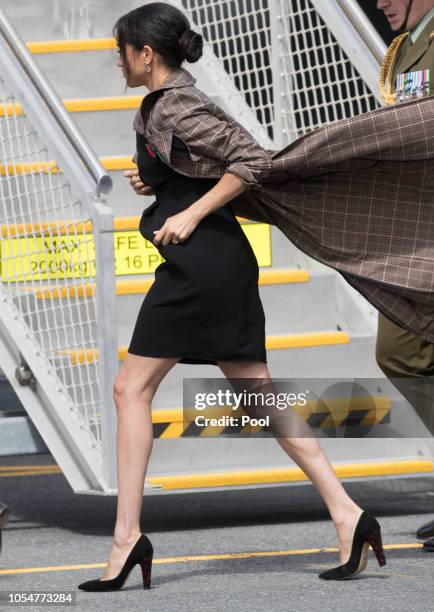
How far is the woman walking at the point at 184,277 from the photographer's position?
4.79 meters

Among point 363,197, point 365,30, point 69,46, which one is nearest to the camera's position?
point 363,197

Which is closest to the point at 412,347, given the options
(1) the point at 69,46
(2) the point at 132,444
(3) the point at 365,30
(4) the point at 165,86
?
(2) the point at 132,444

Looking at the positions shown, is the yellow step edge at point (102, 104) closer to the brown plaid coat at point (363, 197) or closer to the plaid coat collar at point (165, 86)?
the brown plaid coat at point (363, 197)

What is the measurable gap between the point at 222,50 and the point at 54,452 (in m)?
3.33

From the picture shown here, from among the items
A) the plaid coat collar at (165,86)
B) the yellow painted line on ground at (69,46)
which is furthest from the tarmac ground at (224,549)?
the yellow painted line on ground at (69,46)

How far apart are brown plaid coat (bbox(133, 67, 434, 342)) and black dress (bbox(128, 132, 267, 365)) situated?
10cm

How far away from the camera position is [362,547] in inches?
192

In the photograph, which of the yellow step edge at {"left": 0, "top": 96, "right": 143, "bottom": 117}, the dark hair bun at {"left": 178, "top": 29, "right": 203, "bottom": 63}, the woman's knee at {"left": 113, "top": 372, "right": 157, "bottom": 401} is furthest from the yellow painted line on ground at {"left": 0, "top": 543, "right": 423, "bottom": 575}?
the yellow step edge at {"left": 0, "top": 96, "right": 143, "bottom": 117}

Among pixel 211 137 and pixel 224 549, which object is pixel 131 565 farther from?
pixel 211 137

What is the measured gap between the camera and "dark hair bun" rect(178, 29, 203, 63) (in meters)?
4.90

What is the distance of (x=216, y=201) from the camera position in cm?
478

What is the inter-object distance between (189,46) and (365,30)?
2.42m

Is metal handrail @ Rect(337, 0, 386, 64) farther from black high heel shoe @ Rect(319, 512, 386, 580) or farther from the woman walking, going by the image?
black high heel shoe @ Rect(319, 512, 386, 580)

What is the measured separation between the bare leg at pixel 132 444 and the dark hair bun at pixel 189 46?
0.99 meters
